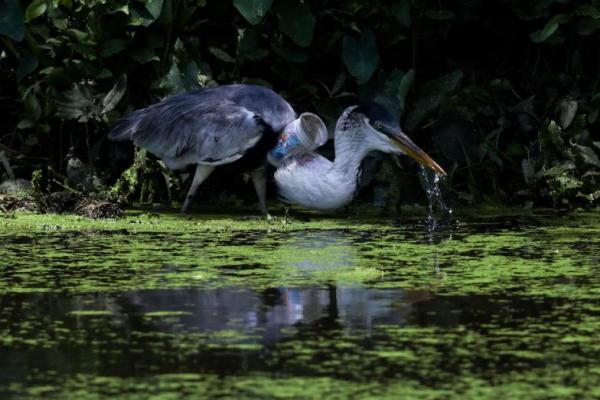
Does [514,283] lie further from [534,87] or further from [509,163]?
[534,87]

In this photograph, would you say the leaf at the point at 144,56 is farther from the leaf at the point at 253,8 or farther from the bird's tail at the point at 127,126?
the leaf at the point at 253,8

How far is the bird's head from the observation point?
7.87 metres

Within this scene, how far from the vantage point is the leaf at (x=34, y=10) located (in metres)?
8.95

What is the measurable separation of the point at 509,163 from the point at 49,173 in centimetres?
286

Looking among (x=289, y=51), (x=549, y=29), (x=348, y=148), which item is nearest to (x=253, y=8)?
(x=289, y=51)

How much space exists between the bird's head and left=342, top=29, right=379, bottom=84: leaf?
97cm

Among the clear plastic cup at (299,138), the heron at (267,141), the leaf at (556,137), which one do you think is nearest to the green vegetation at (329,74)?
the leaf at (556,137)

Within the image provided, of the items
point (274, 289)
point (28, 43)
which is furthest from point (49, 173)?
point (274, 289)

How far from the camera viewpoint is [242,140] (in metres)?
7.99

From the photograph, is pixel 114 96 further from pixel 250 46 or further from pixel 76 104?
pixel 250 46

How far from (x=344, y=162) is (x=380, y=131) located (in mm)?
264

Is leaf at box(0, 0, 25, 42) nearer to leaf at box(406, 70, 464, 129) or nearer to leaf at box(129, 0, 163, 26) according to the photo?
leaf at box(129, 0, 163, 26)

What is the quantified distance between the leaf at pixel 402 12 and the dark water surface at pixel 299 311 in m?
1.85

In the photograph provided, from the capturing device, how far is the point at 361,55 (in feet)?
29.6
